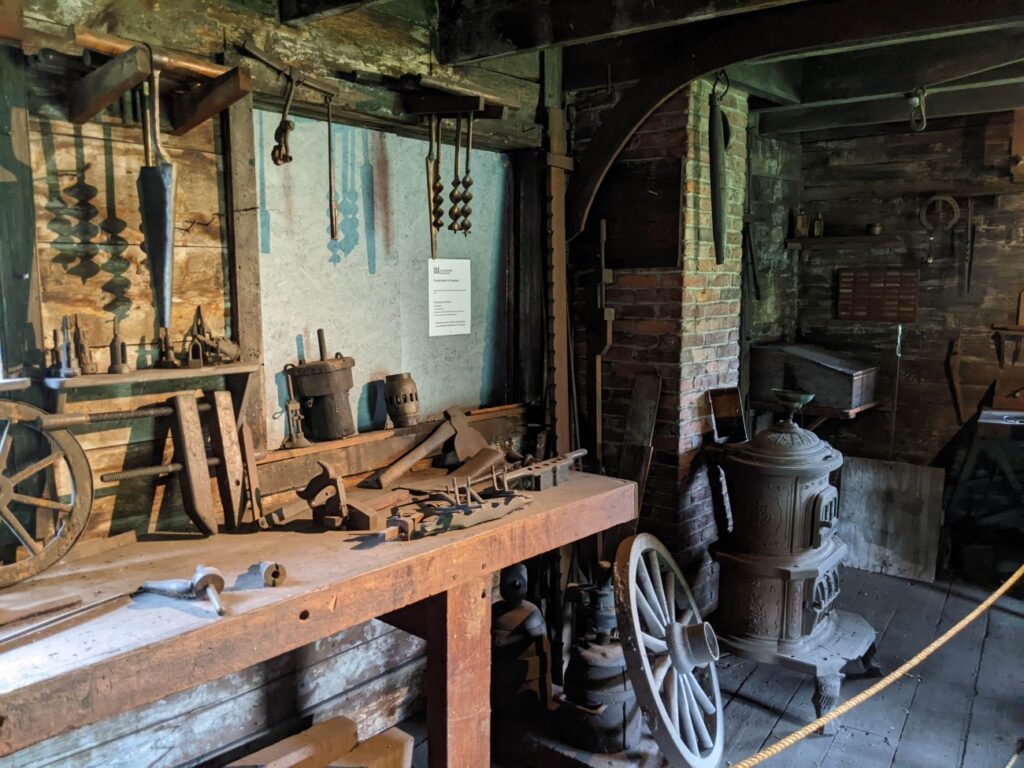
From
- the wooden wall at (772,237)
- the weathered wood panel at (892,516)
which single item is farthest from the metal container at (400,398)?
the weathered wood panel at (892,516)

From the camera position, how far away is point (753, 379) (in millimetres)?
4484

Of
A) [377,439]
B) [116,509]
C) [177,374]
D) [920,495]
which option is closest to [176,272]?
[177,374]

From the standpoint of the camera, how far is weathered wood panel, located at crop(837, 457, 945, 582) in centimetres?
446

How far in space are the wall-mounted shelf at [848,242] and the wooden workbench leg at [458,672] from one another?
11.5ft

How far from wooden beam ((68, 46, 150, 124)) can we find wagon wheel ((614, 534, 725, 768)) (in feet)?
6.26

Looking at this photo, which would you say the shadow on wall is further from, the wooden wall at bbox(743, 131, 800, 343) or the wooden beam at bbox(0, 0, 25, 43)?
the wooden wall at bbox(743, 131, 800, 343)

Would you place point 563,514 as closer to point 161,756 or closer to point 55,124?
point 161,756

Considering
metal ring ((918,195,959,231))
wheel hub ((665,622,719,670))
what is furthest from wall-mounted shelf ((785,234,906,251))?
wheel hub ((665,622,719,670))

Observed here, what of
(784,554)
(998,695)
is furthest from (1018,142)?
(998,695)

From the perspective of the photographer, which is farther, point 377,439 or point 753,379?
point 753,379

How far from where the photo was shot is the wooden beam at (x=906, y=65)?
3072 millimetres

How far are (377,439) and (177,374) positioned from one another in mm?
827

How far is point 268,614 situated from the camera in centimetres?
172

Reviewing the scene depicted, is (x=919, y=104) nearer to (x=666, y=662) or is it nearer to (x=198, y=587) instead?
(x=666, y=662)
